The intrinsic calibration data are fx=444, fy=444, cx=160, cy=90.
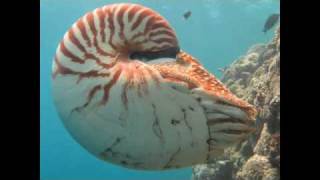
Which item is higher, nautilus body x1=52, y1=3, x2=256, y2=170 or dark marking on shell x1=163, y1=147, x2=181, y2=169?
nautilus body x1=52, y1=3, x2=256, y2=170

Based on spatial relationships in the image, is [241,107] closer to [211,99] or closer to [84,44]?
[211,99]

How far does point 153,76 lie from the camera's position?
3.03 metres

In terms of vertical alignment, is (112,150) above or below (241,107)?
below

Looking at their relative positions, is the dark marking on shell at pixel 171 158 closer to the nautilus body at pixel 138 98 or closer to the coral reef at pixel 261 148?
the nautilus body at pixel 138 98

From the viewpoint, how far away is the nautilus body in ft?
9.71

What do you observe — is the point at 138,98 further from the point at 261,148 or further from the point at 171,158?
the point at 261,148

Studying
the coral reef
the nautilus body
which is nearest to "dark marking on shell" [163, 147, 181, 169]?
the nautilus body

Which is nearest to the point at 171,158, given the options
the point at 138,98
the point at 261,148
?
the point at 138,98

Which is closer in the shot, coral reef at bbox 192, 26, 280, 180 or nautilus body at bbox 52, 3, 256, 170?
nautilus body at bbox 52, 3, 256, 170

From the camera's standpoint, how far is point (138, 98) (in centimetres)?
295

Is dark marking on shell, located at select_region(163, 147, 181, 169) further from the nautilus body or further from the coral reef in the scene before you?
the coral reef

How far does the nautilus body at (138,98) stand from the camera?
2959 millimetres
